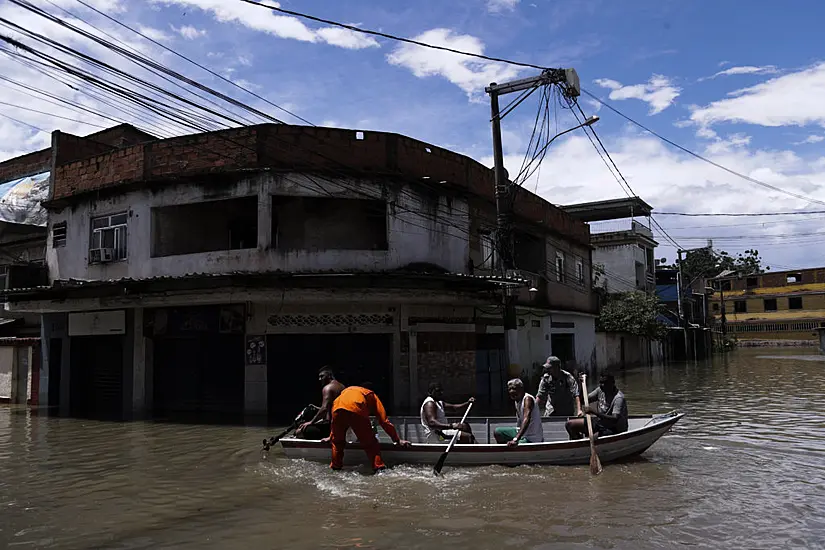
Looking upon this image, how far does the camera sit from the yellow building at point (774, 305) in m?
58.9

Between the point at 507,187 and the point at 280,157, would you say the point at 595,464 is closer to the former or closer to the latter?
the point at 507,187

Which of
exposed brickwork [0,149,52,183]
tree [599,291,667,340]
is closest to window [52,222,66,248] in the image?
exposed brickwork [0,149,52,183]

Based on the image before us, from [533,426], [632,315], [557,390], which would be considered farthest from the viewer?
[632,315]

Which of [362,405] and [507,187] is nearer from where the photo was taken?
[362,405]

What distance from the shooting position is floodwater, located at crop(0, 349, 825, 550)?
680cm

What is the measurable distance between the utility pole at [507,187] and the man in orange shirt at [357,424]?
5.31 meters

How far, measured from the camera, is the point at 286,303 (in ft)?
53.3

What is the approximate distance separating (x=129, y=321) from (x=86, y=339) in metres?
2.39

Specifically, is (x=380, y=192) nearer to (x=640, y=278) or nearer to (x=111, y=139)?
(x=111, y=139)

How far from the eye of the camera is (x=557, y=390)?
11359 millimetres

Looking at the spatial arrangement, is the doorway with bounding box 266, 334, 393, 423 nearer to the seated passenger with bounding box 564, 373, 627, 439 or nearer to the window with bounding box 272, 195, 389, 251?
the window with bounding box 272, 195, 389, 251

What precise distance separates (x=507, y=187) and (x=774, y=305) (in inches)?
2208

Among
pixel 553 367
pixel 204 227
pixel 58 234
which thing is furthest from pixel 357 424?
pixel 58 234

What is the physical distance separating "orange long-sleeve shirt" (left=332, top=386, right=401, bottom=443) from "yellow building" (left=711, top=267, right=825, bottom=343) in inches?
2118
